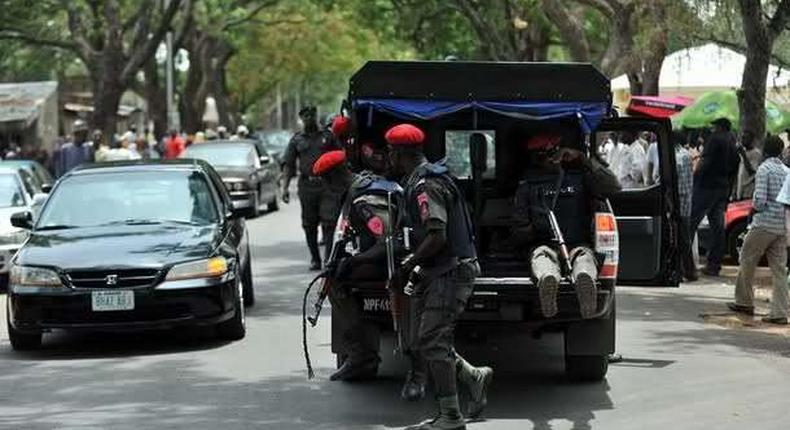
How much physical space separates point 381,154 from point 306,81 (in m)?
70.0

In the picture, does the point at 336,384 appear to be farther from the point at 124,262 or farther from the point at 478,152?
the point at 124,262

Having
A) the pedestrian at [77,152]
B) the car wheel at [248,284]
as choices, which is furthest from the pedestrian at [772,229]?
the pedestrian at [77,152]

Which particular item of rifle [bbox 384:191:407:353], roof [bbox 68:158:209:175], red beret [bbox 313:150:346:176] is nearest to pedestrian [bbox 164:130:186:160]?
roof [bbox 68:158:209:175]

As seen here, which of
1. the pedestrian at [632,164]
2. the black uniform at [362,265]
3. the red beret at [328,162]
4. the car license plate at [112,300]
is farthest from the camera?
the pedestrian at [632,164]

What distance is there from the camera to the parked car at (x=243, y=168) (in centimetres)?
2530

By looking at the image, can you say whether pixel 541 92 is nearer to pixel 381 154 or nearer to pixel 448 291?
pixel 381 154

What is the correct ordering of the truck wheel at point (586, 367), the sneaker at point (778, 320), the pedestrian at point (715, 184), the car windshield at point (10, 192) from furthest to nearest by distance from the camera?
the car windshield at point (10, 192), the pedestrian at point (715, 184), the sneaker at point (778, 320), the truck wheel at point (586, 367)

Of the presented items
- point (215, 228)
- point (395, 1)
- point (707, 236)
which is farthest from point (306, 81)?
point (215, 228)

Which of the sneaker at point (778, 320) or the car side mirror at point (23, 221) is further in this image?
the sneaker at point (778, 320)

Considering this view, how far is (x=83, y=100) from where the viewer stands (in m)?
56.8

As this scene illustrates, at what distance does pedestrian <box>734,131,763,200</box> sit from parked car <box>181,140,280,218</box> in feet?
32.5

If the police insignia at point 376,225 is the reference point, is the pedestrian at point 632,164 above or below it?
below

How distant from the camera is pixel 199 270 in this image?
10719 millimetres

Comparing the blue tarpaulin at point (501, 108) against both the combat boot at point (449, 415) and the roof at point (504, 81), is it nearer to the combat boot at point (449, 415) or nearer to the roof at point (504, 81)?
the roof at point (504, 81)
